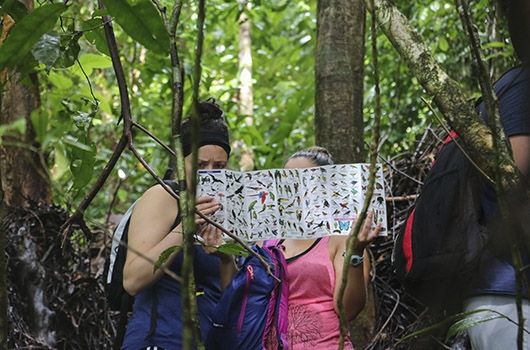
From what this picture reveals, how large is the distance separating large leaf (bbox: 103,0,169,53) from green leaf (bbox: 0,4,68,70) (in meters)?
0.10

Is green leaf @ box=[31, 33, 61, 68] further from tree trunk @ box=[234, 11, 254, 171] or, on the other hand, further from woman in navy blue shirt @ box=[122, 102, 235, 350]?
tree trunk @ box=[234, 11, 254, 171]

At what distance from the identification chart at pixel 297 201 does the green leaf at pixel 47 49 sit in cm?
92

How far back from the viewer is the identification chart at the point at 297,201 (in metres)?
2.77

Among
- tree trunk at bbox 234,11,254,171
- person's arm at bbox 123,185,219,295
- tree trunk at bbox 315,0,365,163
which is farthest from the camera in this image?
tree trunk at bbox 234,11,254,171

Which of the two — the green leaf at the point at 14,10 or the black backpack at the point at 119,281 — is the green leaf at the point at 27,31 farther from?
the black backpack at the point at 119,281

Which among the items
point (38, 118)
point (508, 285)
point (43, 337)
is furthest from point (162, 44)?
point (43, 337)

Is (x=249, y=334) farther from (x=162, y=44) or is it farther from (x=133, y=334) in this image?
(x=162, y=44)

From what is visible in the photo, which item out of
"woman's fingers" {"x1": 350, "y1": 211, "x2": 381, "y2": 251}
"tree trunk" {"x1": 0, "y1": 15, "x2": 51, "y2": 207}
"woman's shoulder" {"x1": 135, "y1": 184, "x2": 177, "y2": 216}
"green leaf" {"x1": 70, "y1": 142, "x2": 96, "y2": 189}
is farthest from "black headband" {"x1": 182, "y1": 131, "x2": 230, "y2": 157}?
"tree trunk" {"x1": 0, "y1": 15, "x2": 51, "y2": 207}

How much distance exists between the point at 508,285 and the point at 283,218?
92 centimetres

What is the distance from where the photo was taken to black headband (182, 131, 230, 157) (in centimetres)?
303

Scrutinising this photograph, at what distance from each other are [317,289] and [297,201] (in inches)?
18.6

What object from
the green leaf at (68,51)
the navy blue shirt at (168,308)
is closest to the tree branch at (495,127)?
the green leaf at (68,51)

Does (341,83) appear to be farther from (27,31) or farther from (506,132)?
(27,31)

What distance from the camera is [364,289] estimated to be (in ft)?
9.84
